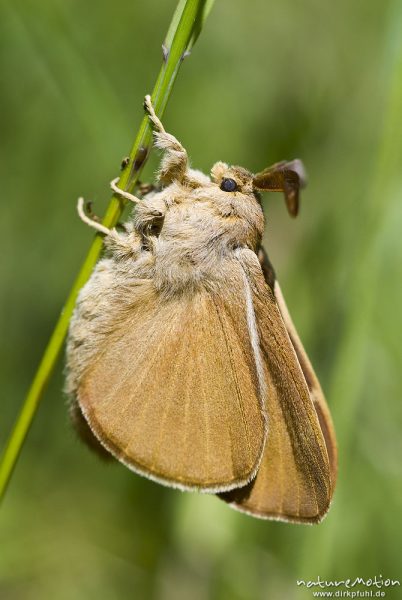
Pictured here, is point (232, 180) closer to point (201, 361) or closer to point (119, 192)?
point (119, 192)

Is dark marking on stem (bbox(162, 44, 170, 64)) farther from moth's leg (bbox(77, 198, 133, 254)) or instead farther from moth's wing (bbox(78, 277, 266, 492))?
moth's wing (bbox(78, 277, 266, 492))

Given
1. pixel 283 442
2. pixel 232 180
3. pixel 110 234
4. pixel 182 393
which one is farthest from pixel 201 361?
pixel 232 180

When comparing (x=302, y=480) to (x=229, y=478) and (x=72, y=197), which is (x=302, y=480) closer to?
(x=229, y=478)

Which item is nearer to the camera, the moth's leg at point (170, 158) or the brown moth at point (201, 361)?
the moth's leg at point (170, 158)

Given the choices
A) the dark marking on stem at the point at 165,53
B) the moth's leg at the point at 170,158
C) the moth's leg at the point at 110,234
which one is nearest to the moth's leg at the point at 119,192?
the moth's leg at the point at 110,234

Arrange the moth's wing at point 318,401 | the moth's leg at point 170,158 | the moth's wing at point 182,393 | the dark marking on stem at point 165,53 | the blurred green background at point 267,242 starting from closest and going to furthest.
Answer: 1. the dark marking on stem at point 165,53
2. the moth's leg at point 170,158
3. the moth's wing at point 182,393
4. the moth's wing at point 318,401
5. the blurred green background at point 267,242

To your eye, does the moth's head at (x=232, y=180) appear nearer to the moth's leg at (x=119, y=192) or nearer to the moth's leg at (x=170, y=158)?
the moth's leg at (x=170, y=158)

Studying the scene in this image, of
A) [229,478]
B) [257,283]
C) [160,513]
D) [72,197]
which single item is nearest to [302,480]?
[229,478]

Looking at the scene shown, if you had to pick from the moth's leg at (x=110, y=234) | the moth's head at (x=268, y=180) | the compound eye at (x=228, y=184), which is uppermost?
the moth's head at (x=268, y=180)
